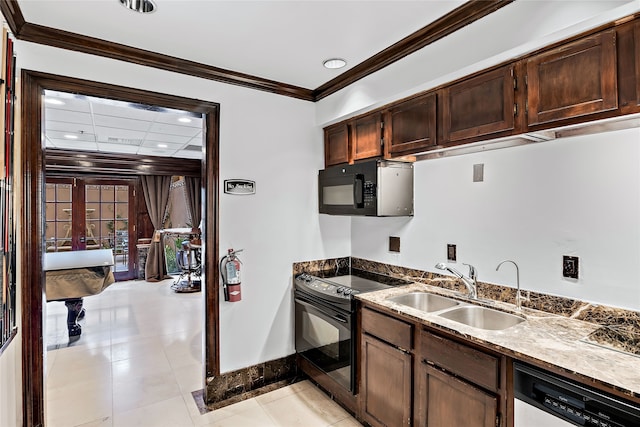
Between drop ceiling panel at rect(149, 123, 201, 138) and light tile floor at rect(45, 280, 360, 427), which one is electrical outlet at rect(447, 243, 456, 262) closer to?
light tile floor at rect(45, 280, 360, 427)

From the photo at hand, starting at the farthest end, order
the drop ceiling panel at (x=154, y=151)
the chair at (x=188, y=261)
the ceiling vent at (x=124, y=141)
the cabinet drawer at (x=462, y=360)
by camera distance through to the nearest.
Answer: the chair at (x=188, y=261) → the drop ceiling panel at (x=154, y=151) → the ceiling vent at (x=124, y=141) → the cabinet drawer at (x=462, y=360)

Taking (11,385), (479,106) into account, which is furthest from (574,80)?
(11,385)

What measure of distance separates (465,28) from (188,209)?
23.6ft

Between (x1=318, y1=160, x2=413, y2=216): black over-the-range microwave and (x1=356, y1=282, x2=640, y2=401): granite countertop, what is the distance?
850mm

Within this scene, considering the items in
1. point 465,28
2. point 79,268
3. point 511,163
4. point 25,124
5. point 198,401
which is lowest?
point 198,401

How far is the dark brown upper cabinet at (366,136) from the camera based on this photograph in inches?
108

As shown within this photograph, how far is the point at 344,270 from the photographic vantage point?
342 cm

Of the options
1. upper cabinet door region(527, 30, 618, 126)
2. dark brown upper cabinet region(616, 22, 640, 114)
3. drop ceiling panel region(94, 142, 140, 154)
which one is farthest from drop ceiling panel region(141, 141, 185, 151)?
dark brown upper cabinet region(616, 22, 640, 114)

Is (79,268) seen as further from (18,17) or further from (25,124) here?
(18,17)

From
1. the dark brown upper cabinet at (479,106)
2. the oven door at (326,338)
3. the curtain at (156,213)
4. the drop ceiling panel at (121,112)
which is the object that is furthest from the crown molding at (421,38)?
the curtain at (156,213)

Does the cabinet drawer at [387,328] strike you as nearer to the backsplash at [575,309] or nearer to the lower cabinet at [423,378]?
the lower cabinet at [423,378]

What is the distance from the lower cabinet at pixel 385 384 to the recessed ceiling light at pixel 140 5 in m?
2.39

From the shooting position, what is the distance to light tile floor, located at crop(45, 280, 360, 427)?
8.33ft

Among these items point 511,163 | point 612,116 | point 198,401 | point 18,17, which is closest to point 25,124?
point 18,17
